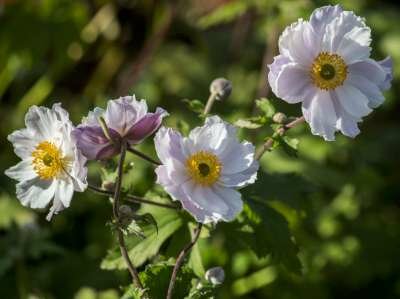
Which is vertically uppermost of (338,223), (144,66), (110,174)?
(110,174)

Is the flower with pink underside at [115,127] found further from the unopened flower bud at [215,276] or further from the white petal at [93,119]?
the unopened flower bud at [215,276]

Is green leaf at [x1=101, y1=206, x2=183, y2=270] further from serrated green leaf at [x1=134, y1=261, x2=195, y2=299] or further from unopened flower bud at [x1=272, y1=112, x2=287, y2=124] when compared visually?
unopened flower bud at [x1=272, y1=112, x2=287, y2=124]

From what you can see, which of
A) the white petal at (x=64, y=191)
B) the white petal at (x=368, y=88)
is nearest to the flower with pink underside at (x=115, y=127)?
the white petal at (x=64, y=191)

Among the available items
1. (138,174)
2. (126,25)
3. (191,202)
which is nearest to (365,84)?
(191,202)

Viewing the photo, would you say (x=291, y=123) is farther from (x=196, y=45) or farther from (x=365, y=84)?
(x=196, y=45)

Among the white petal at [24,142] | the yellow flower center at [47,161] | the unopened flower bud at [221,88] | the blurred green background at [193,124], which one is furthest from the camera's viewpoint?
the blurred green background at [193,124]

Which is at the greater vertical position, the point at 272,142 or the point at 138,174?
the point at 272,142

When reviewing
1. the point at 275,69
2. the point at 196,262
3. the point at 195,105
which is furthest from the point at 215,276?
the point at 275,69
